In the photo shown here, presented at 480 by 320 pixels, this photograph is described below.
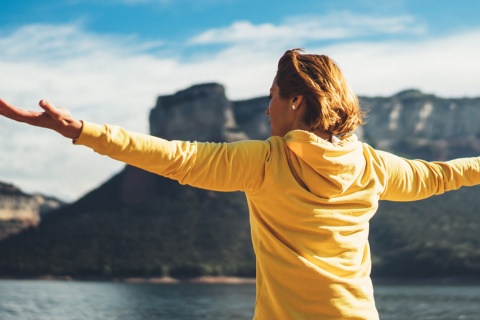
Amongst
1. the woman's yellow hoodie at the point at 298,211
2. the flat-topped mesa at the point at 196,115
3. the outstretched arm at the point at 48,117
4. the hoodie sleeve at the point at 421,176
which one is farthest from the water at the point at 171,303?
the outstretched arm at the point at 48,117

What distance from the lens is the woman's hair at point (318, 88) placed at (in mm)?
1899

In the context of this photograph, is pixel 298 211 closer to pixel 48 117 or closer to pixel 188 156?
pixel 188 156

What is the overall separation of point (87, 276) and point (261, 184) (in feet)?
311

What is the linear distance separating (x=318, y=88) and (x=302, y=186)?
23 centimetres

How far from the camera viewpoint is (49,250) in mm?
92188

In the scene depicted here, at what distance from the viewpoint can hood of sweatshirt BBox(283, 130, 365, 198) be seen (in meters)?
1.88

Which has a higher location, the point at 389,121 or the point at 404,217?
the point at 389,121

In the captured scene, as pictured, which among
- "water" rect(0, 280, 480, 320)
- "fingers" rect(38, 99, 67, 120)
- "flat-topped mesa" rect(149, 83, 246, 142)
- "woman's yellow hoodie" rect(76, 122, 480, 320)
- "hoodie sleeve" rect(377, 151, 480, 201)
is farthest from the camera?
"flat-topped mesa" rect(149, 83, 246, 142)

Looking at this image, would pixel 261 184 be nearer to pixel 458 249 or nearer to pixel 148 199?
pixel 458 249

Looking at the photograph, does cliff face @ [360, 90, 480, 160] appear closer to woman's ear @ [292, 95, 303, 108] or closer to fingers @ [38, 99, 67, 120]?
woman's ear @ [292, 95, 303, 108]

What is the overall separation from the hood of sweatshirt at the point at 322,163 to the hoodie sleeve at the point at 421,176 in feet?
0.59

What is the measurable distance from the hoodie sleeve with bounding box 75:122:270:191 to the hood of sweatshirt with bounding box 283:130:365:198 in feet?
0.25

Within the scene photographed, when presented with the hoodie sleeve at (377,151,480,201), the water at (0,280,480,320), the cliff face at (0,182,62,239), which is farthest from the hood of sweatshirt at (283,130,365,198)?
the cliff face at (0,182,62,239)

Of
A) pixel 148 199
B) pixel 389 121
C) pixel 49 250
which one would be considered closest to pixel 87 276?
pixel 49 250
